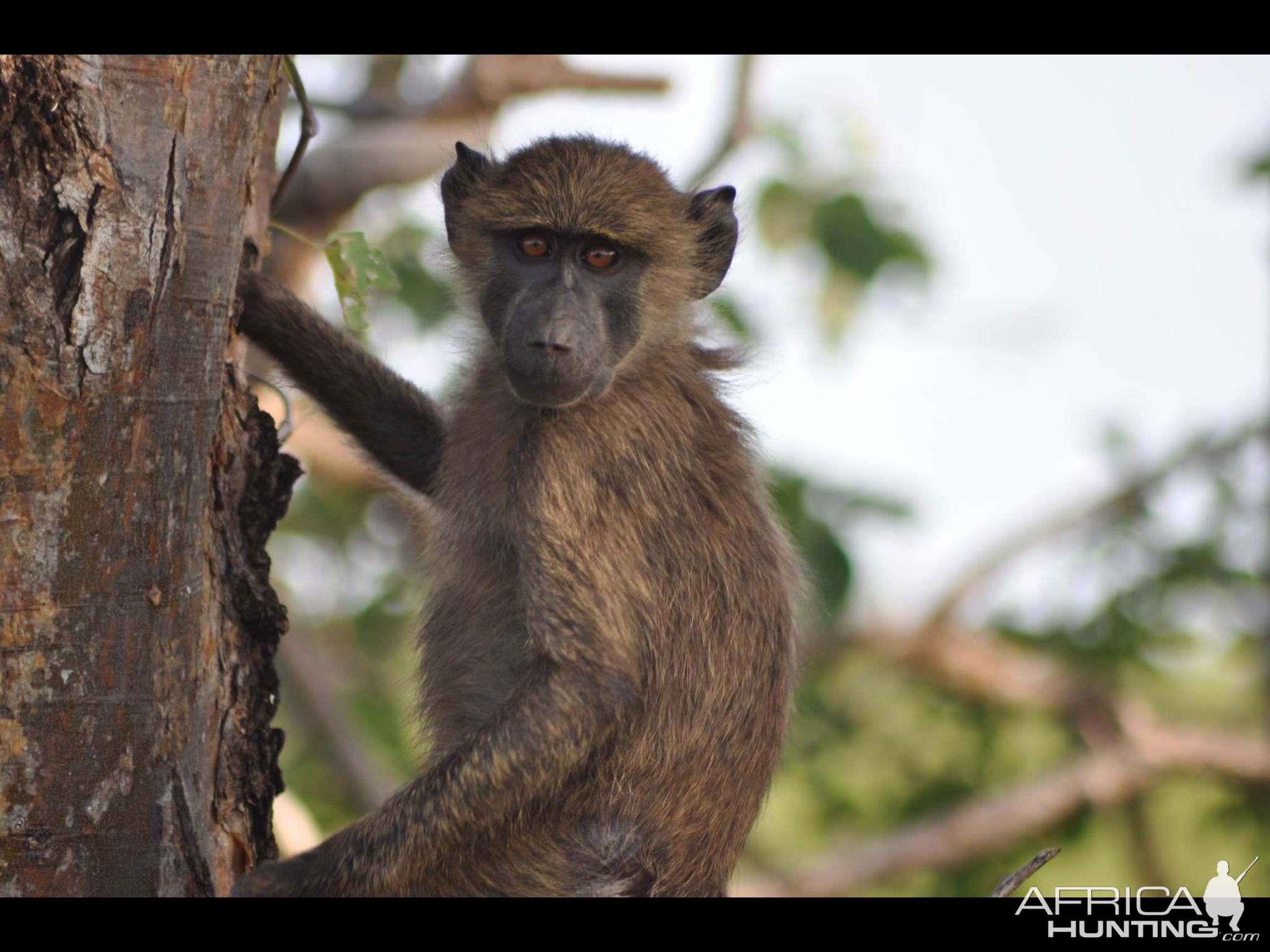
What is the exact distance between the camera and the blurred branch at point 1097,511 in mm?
10961

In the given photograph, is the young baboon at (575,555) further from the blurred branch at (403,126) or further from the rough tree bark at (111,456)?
the blurred branch at (403,126)

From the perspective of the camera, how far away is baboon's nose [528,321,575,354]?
15.6 ft

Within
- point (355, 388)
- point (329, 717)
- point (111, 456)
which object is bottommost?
point (111, 456)

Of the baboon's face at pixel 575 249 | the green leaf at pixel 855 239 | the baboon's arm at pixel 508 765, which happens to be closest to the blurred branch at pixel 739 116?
the green leaf at pixel 855 239

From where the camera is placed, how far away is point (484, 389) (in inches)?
208

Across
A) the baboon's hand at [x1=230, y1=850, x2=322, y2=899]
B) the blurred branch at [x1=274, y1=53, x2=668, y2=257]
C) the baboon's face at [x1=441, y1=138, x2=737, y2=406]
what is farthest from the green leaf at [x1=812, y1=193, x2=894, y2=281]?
the baboon's hand at [x1=230, y1=850, x2=322, y2=899]

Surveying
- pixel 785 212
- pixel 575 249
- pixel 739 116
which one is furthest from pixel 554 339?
pixel 739 116

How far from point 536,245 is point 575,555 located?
149cm

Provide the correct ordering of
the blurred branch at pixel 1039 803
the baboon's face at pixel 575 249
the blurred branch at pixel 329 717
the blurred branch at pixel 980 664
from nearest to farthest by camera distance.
A: the baboon's face at pixel 575 249 → the blurred branch at pixel 329 717 → the blurred branch at pixel 1039 803 → the blurred branch at pixel 980 664

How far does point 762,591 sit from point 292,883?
2.01 meters

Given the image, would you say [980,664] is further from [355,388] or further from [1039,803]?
[355,388]

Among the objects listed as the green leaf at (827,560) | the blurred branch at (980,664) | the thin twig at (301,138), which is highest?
the blurred branch at (980,664)

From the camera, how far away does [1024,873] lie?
3475mm
